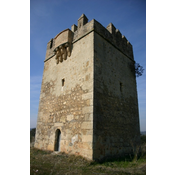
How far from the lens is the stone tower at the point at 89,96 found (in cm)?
543

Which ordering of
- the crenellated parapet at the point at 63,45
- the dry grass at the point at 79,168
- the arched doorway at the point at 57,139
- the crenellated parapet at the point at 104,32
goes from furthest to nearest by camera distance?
the crenellated parapet at the point at 63,45 → the crenellated parapet at the point at 104,32 → the arched doorway at the point at 57,139 → the dry grass at the point at 79,168

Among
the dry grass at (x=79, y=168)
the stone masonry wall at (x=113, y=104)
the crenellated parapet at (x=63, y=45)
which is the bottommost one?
the dry grass at (x=79, y=168)

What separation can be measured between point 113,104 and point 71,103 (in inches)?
80.4

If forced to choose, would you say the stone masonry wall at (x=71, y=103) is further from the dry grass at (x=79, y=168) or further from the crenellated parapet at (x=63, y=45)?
the dry grass at (x=79, y=168)

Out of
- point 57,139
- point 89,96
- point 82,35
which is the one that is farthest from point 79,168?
point 82,35

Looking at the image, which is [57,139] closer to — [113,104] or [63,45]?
[113,104]

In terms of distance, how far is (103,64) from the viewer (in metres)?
6.53

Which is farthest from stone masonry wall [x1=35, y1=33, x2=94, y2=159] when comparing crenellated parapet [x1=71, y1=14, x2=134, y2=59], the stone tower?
crenellated parapet [x1=71, y1=14, x2=134, y2=59]

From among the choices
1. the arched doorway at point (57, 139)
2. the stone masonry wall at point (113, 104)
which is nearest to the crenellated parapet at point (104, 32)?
the stone masonry wall at point (113, 104)

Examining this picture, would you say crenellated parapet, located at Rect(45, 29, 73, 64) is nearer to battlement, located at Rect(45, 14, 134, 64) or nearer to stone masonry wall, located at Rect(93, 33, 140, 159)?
battlement, located at Rect(45, 14, 134, 64)

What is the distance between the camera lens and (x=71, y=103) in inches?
251
